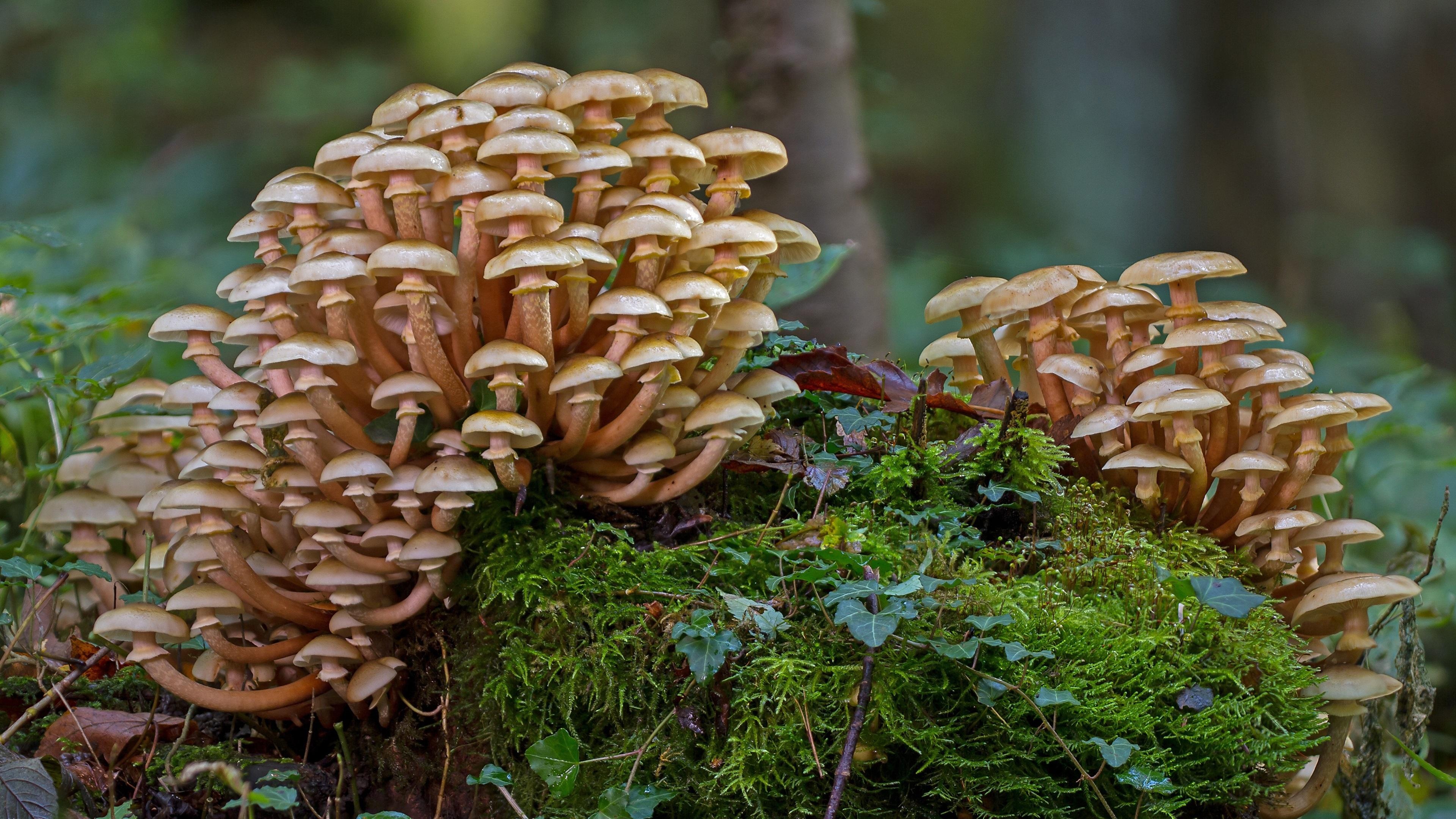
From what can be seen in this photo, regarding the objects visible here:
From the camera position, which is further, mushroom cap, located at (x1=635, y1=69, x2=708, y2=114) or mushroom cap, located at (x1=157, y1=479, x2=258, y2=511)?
mushroom cap, located at (x1=635, y1=69, x2=708, y2=114)

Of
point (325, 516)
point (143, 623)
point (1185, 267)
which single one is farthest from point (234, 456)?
point (1185, 267)

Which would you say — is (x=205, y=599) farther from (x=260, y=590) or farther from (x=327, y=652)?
(x=327, y=652)

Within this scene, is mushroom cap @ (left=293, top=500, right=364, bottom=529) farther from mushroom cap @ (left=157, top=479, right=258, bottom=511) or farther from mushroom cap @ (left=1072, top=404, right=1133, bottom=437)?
mushroom cap @ (left=1072, top=404, right=1133, bottom=437)

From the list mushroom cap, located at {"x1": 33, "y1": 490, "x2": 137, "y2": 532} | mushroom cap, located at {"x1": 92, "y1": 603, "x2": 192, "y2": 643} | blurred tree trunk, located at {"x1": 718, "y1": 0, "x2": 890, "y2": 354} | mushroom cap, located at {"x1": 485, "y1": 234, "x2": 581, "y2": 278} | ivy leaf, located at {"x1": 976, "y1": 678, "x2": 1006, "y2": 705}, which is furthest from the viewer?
blurred tree trunk, located at {"x1": 718, "y1": 0, "x2": 890, "y2": 354}

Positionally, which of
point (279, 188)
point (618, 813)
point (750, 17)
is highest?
point (750, 17)

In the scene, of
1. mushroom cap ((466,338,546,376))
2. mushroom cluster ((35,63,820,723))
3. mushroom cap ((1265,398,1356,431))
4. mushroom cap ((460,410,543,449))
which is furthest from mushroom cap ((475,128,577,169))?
mushroom cap ((1265,398,1356,431))

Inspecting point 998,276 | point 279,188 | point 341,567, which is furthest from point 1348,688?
→ point 279,188

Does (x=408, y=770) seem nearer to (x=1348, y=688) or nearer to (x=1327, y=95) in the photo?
→ (x=1348, y=688)

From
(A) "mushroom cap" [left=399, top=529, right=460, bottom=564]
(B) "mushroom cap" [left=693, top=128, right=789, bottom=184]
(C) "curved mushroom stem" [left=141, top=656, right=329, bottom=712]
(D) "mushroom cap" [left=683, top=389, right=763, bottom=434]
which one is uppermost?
(B) "mushroom cap" [left=693, top=128, right=789, bottom=184]
